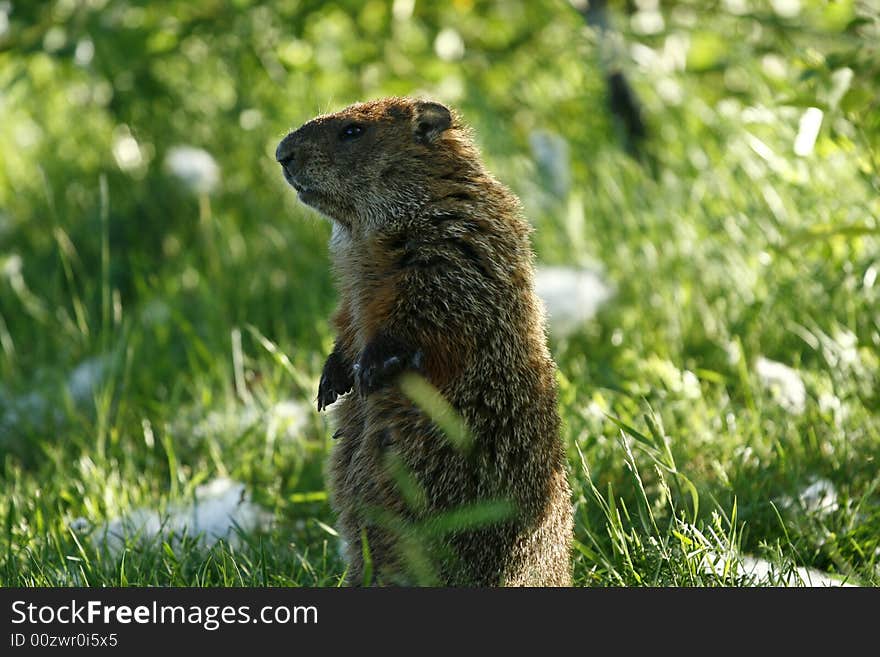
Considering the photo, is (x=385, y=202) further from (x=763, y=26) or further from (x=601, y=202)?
(x=763, y=26)

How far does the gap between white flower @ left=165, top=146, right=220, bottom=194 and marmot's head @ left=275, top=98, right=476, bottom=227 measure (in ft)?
7.66

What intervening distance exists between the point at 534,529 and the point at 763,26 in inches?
135

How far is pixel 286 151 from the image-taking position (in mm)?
3107

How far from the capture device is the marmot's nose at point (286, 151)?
3107 mm

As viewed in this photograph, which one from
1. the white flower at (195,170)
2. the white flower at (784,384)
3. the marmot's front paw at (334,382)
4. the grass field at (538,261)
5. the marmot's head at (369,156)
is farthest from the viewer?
the white flower at (195,170)

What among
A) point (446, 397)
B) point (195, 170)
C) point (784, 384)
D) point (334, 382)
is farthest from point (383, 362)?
point (195, 170)

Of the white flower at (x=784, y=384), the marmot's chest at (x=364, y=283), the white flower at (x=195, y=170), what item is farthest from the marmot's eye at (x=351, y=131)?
the white flower at (x=195, y=170)

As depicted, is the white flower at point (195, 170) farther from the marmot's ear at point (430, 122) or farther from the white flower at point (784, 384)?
the white flower at point (784, 384)

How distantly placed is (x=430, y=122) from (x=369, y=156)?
186 mm

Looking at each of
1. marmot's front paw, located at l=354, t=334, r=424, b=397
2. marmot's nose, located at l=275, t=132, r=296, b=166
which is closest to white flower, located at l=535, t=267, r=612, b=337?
marmot's nose, located at l=275, t=132, r=296, b=166

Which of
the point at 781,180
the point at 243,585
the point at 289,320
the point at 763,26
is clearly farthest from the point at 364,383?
the point at 763,26

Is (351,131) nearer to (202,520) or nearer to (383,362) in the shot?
(383,362)

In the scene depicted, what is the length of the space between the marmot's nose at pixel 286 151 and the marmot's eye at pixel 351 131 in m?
0.13

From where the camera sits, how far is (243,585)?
283cm
